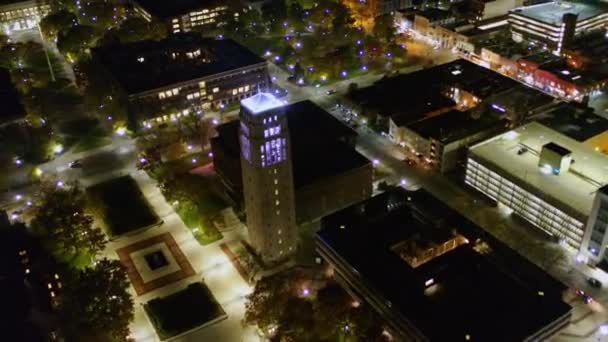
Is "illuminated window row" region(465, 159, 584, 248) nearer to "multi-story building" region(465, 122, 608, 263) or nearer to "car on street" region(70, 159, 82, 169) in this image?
"multi-story building" region(465, 122, 608, 263)

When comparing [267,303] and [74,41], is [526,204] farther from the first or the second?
[74,41]

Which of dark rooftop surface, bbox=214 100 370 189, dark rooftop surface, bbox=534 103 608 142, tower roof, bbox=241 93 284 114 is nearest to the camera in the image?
tower roof, bbox=241 93 284 114

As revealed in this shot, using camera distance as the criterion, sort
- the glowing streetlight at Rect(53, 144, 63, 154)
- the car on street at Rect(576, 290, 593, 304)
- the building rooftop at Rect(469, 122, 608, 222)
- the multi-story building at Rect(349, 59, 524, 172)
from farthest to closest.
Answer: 1. the glowing streetlight at Rect(53, 144, 63, 154)
2. the multi-story building at Rect(349, 59, 524, 172)
3. the building rooftop at Rect(469, 122, 608, 222)
4. the car on street at Rect(576, 290, 593, 304)

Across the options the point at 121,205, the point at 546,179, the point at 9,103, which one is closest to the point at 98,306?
the point at 121,205

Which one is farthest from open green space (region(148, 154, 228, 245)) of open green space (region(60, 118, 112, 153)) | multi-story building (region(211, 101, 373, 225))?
open green space (region(60, 118, 112, 153))

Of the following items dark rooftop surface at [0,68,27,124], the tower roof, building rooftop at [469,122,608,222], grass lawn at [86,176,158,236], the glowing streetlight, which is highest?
the tower roof

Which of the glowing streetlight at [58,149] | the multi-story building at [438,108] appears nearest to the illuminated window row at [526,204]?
the multi-story building at [438,108]

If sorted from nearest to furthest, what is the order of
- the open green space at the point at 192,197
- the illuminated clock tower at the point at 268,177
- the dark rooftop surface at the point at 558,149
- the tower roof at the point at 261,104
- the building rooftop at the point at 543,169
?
the tower roof at the point at 261,104
the illuminated clock tower at the point at 268,177
the building rooftop at the point at 543,169
the dark rooftop surface at the point at 558,149
the open green space at the point at 192,197

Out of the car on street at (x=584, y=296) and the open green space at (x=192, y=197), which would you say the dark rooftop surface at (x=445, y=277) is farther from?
the open green space at (x=192, y=197)
